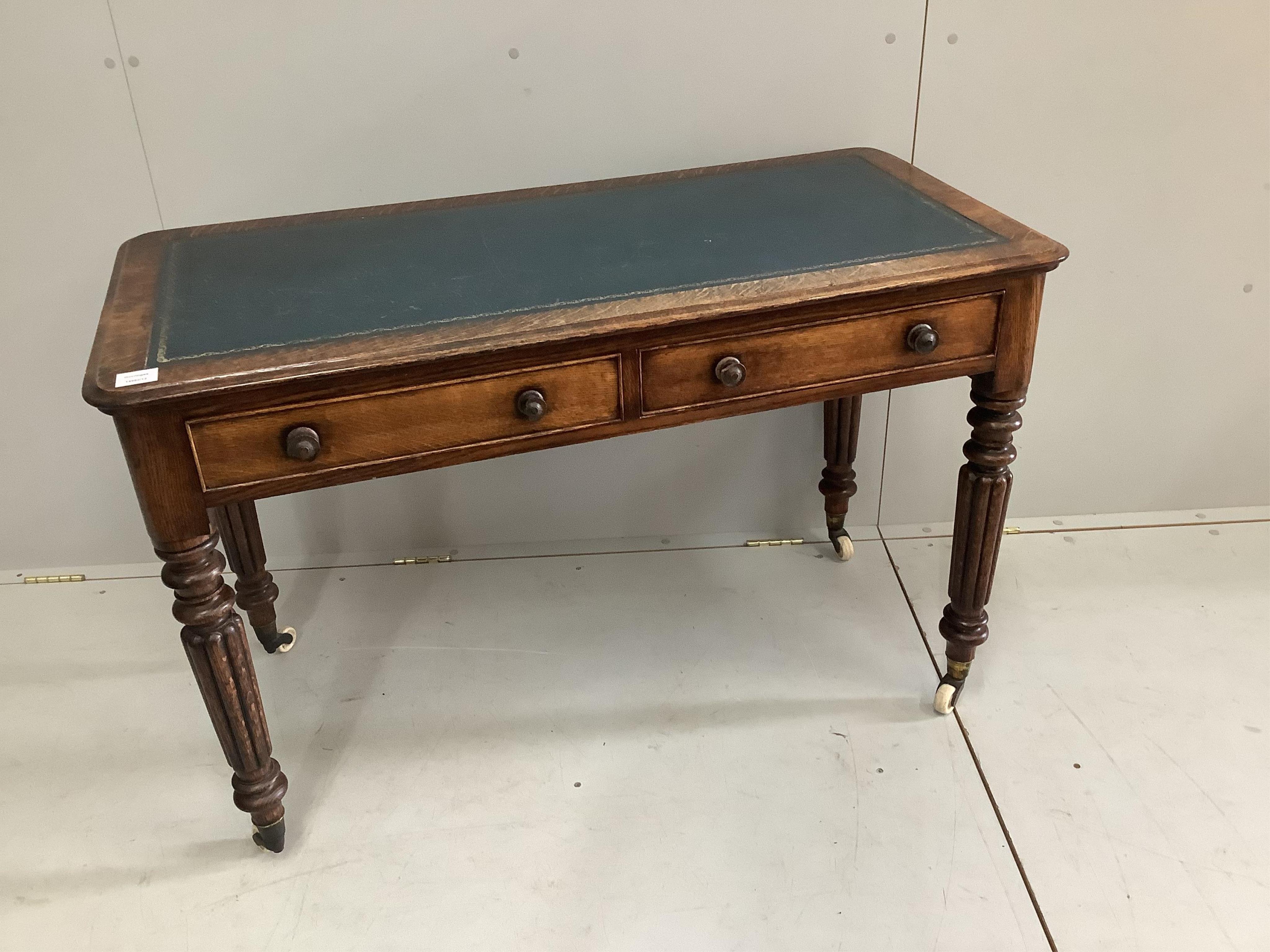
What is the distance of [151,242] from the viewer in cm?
180

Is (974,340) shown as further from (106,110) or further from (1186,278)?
(106,110)

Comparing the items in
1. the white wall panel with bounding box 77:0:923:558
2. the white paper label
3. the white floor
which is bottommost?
the white floor

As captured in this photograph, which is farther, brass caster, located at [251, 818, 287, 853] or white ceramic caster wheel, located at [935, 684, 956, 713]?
white ceramic caster wheel, located at [935, 684, 956, 713]

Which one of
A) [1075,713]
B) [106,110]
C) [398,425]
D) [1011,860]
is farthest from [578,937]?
[106,110]

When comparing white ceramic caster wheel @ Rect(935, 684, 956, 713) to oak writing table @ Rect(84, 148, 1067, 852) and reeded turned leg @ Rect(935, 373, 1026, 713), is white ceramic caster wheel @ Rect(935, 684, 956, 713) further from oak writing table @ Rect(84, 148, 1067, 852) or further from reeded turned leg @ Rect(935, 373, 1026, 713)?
oak writing table @ Rect(84, 148, 1067, 852)

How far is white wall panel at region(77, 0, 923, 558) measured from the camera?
6.37 ft

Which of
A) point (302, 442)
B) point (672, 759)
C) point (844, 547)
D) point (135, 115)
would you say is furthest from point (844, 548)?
point (135, 115)

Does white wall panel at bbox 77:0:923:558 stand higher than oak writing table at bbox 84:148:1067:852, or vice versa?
white wall panel at bbox 77:0:923:558

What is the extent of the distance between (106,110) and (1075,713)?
2.18 m

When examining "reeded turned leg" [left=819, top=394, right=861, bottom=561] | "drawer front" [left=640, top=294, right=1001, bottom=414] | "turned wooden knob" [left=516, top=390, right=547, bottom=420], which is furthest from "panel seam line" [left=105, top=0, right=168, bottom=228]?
"reeded turned leg" [left=819, top=394, right=861, bottom=561]

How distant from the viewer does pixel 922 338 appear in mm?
1567

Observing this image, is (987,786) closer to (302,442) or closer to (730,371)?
(730,371)

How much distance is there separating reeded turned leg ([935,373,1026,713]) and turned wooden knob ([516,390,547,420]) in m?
0.71

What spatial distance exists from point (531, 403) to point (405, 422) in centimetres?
18
